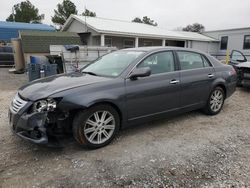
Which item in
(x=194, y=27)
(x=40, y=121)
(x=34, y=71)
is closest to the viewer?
(x=40, y=121)

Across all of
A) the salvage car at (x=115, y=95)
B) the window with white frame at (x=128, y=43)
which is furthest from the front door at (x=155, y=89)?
the window with white frame at (x=128, y=43)

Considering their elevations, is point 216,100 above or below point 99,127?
above

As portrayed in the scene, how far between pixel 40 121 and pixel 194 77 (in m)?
3.02

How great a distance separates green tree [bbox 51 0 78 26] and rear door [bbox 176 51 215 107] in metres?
33.7

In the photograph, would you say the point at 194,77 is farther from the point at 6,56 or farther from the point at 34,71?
the point at 6,56

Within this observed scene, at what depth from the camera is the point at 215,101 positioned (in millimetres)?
5156

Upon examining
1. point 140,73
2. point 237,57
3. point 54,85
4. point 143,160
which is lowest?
point 143,160

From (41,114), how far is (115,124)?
113cm

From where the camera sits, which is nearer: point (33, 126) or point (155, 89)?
point (33, 126)

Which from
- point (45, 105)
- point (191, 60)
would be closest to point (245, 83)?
point (191, 60)

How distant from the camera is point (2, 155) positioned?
333 centimetres

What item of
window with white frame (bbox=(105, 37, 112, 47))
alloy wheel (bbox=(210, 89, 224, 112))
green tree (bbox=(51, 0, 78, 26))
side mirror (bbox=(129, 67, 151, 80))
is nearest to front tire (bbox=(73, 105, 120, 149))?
side mirror (bbox=(129, 67, 151, 80))

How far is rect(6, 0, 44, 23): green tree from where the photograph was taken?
36188 millimetres

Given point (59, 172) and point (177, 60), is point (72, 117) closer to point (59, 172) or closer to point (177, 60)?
point (59, 172)
